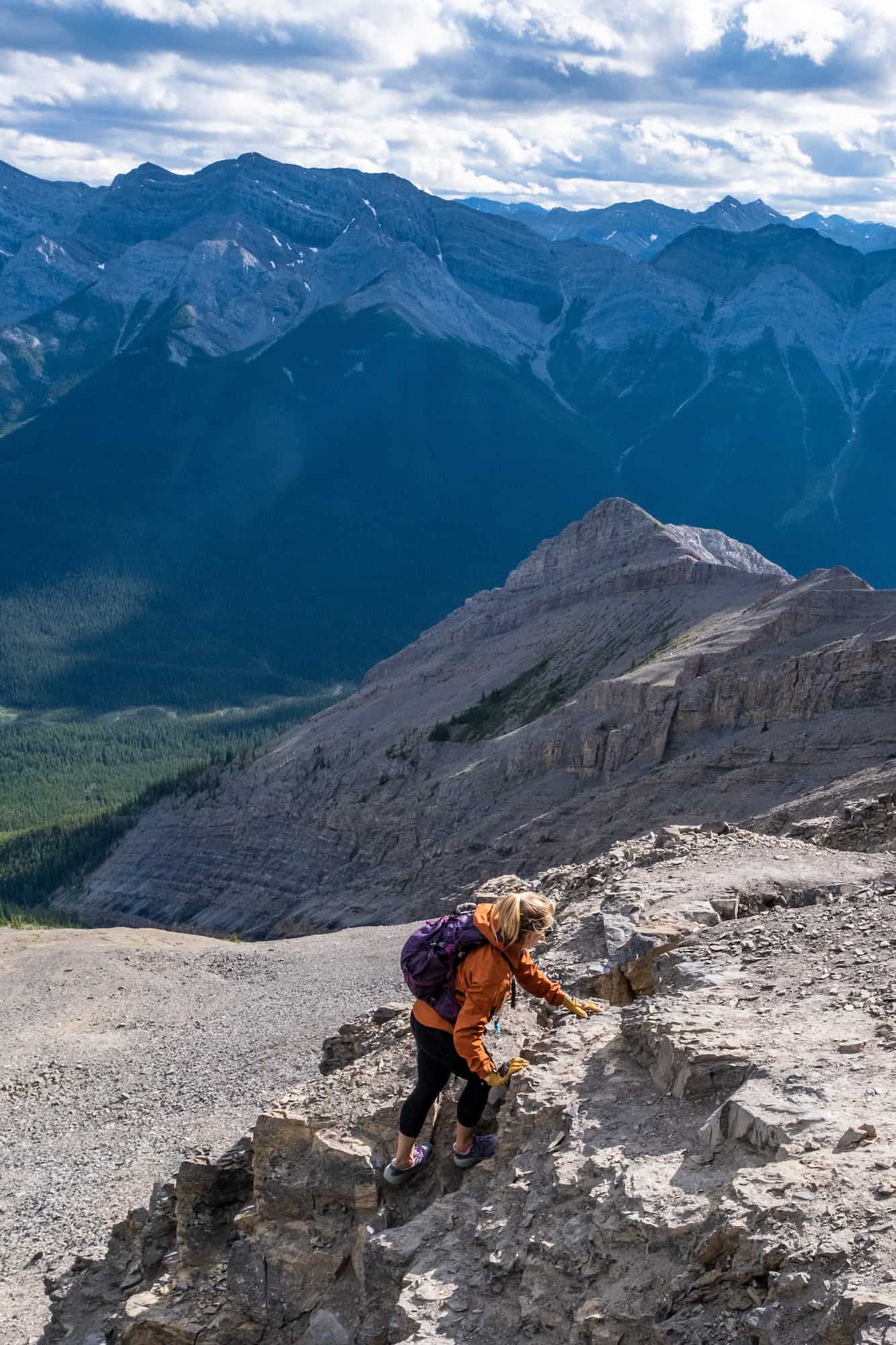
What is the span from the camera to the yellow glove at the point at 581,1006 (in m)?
15.0

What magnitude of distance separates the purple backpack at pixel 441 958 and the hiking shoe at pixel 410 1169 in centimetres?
151

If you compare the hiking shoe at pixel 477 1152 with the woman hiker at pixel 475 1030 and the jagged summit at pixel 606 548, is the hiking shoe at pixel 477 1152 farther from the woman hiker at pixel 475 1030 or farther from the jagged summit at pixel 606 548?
the jagged summit at pixel 606 548

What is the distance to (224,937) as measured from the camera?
68.5m

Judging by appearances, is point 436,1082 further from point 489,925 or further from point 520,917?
point 520,917

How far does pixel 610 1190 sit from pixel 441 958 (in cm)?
279

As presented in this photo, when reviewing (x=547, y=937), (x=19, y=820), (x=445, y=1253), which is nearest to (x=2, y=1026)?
(x=547, y=937)

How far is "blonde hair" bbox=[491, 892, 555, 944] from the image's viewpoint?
13359 millimetres

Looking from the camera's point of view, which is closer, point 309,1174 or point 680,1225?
point 680,1225

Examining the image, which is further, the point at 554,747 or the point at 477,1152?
the point at 554,747

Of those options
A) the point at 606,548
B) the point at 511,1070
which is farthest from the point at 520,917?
the point at 606,548

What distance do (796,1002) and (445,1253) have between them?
4.52 m

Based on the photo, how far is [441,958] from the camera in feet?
45.5

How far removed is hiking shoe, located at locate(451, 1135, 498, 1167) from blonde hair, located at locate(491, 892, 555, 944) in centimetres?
218

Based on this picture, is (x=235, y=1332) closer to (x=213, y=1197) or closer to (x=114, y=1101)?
(x=213, y=1197)
